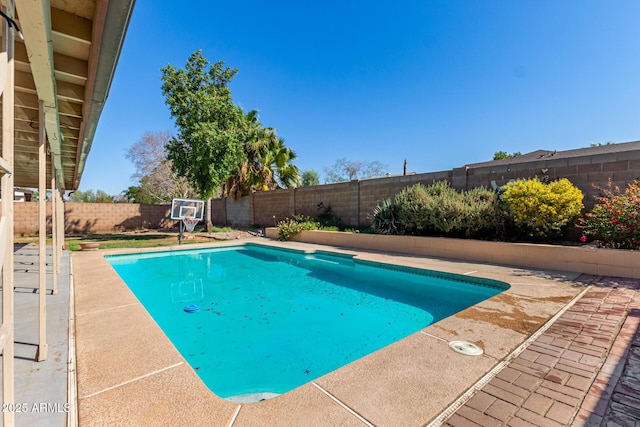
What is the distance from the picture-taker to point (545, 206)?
20.7ft

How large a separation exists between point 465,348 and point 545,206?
5.49m

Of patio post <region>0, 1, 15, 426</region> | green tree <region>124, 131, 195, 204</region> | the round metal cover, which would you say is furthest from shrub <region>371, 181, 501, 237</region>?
green tree <region>124, 131, 195, 204</region>

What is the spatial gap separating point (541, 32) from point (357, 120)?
13.0 m

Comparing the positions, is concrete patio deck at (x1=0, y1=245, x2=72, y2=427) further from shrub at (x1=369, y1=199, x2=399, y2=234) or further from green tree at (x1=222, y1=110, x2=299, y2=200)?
green tree at (x1=222, y1=110, x2=299, y2=200)

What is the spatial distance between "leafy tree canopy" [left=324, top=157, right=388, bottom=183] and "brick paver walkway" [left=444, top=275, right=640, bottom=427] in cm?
3701

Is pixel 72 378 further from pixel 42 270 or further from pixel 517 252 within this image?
pixel 517 252

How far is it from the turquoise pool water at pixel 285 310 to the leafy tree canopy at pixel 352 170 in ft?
104

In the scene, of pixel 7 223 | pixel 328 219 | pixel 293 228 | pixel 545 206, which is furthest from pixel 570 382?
pixel 328 219

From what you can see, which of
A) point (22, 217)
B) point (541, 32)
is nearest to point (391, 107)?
point (541, 32)

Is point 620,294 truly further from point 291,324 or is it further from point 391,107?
point 391,107

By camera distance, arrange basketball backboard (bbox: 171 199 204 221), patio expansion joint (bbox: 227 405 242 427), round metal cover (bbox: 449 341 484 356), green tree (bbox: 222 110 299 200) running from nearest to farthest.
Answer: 1. patio expansion joint (bbox: 227 405 242 427)
2. round metal cover (bbox: 449 341 484 356)
3. basketball backboard (bbox: 171 199 204 221)
4. green tree (bbox: 222 110 299 200)

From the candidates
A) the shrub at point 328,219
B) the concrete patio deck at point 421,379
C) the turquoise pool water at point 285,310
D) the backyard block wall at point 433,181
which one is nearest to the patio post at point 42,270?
the concrete patio deck at point 421,379

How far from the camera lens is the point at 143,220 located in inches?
729

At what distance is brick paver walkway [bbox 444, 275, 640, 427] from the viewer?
1.68 metres
